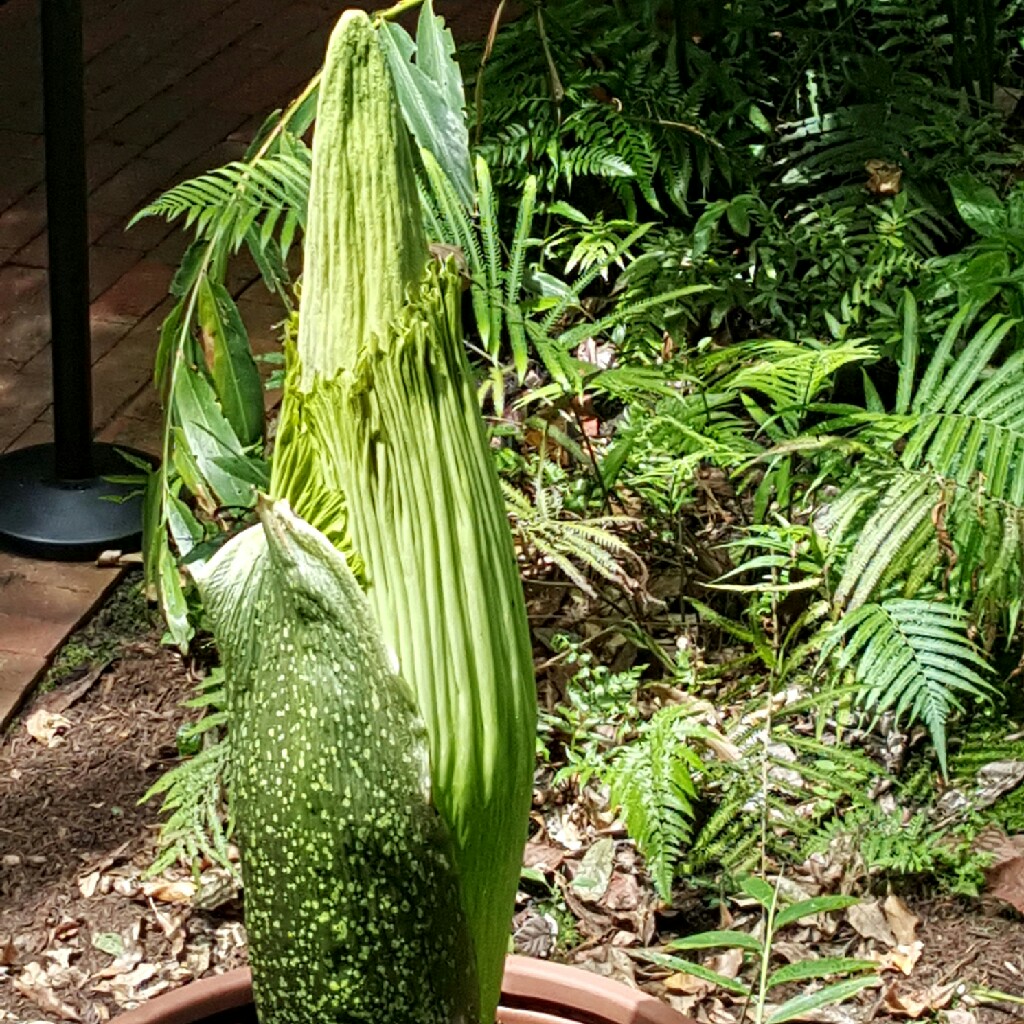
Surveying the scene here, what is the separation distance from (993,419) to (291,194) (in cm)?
124

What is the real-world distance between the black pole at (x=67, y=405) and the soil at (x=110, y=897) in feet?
1.27

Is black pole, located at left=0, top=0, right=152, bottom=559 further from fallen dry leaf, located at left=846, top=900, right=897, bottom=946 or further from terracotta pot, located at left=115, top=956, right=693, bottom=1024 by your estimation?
fallen dry leaf, located at left=846, top=900, right=897, bottom=946

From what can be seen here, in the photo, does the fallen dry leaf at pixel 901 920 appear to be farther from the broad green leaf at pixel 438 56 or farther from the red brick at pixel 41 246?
the red brick at pixel 41 246

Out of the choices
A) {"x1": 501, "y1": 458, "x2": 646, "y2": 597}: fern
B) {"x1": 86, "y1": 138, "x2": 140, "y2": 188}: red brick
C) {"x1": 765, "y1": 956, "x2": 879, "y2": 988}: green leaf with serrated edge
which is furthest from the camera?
{"x1": 86, "y1": 138, "x2": 140, "y2": 188}: red brick

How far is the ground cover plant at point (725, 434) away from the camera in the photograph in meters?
2.56

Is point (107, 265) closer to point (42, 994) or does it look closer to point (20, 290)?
point (20, 290)

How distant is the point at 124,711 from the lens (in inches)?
121

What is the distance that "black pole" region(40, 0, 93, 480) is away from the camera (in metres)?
3.03

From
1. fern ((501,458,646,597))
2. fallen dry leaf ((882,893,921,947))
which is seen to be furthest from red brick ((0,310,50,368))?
fallen dry leaf ((882,893,921,947))

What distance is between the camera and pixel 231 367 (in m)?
2.25

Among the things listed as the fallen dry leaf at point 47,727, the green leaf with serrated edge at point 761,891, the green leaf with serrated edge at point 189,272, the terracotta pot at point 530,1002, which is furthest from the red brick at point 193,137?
the green leaf with serrated edge at point 761,891

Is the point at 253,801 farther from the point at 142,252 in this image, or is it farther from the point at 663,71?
the point at 142,252

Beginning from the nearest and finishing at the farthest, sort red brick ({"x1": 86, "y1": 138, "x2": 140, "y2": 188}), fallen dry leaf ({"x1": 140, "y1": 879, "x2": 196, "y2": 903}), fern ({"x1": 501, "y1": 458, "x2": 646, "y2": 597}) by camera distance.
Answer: fallen dry leaf ({"x1": 140, "y1": 879, "x2": 196, "y2": 903}), fern ({"x1": 501, "y1": 458, "x2": 646, "y2": 597}), red brick ({"x1": 86, "y1": 138, "x2": 140, "y2": 188})

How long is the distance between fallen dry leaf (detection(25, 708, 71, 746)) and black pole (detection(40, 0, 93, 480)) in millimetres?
616
